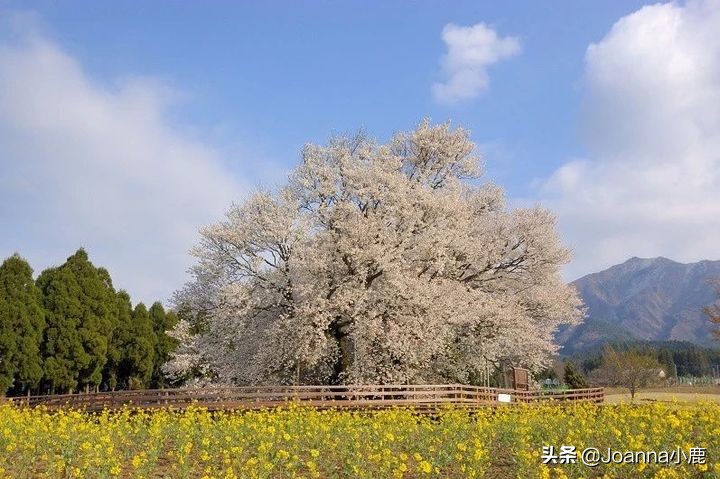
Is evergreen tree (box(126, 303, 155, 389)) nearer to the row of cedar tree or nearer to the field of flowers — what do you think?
the row of cedar tree

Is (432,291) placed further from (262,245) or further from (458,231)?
(262,245)

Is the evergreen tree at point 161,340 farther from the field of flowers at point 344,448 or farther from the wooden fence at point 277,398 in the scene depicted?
the field of flowers at point 344,448

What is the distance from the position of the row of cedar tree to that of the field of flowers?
27.0 m

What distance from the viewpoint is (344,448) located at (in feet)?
39.9

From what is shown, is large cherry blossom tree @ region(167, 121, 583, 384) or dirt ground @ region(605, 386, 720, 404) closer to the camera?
large cherry blossom tree @ region(167, 121, 583, 384)

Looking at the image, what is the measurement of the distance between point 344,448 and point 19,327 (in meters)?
35.1

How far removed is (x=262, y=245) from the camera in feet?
99.8

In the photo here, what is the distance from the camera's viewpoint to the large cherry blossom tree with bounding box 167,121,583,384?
28.9m

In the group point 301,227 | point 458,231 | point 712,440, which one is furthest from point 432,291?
point 712,440

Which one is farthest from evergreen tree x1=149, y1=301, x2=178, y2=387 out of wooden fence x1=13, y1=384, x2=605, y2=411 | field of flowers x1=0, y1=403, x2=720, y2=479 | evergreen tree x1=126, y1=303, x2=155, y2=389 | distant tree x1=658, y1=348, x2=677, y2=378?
distant tree x1=658, y1=348, x2=677, y2=378

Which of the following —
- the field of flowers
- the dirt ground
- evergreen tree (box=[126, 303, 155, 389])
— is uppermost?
evergreen tree (box=[126, 303, 155, 389])

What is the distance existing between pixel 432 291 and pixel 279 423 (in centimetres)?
1557

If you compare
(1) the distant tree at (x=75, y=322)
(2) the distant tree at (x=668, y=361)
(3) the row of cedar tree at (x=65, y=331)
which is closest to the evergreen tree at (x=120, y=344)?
(3) the row of cedar tree at (x=65, y=331)

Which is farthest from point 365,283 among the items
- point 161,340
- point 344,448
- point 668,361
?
point 668,361
